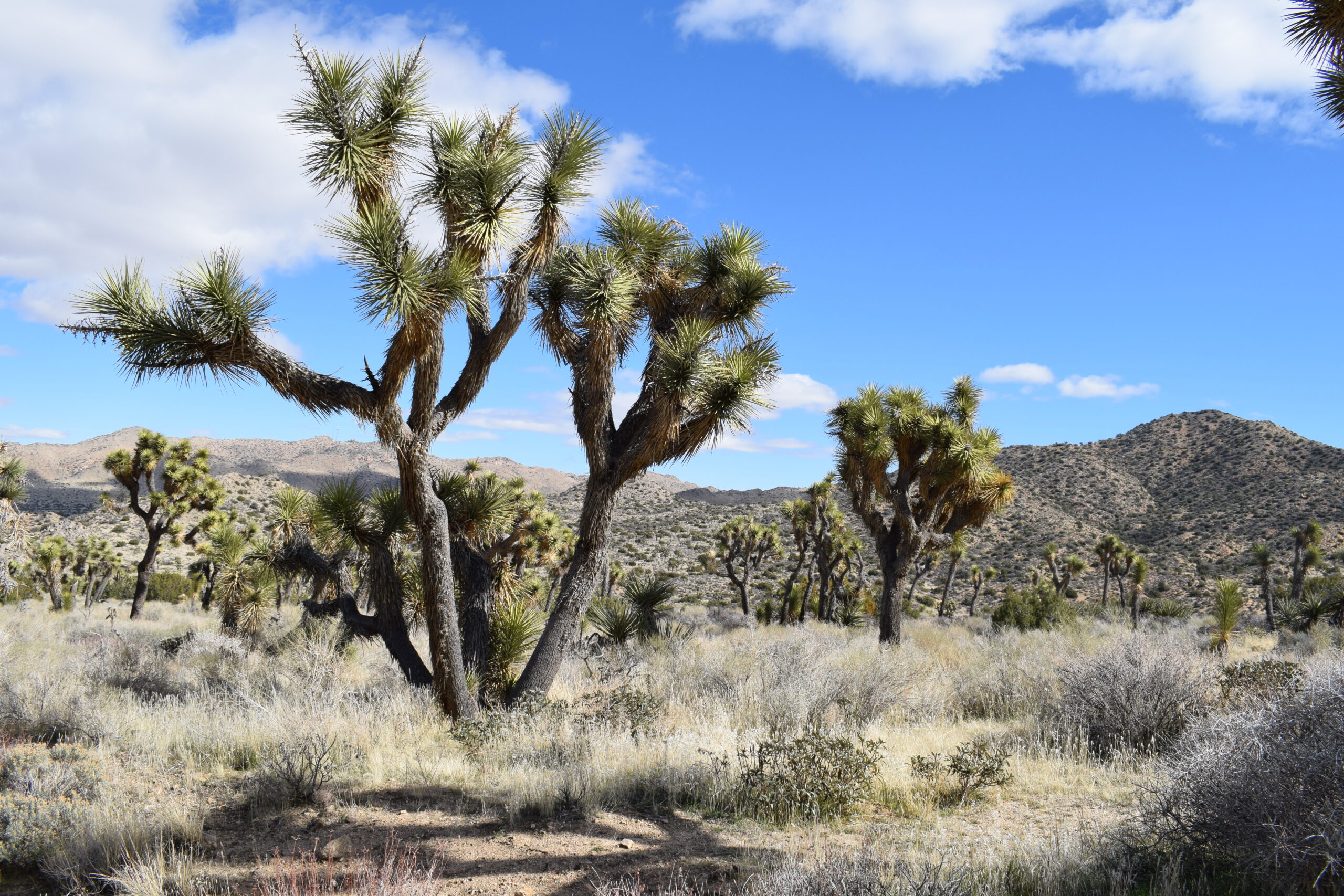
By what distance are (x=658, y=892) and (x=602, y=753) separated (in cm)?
260

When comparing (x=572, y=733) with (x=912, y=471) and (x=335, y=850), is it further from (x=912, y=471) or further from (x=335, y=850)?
(x=912, y=471)

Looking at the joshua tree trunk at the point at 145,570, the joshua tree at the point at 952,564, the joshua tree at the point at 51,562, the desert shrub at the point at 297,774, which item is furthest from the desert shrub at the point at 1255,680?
the joshua tree at the point at 51,562

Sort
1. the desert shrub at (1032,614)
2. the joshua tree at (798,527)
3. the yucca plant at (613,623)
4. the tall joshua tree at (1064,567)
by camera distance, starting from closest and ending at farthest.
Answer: the yucca plant at (613,623), the desert shrub at (1032,614), the joshua tree at (798,527), the tall joshua tree at (1064,567)

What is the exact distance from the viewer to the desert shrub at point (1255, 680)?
27.3 ft

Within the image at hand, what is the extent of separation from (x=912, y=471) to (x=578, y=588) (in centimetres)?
971

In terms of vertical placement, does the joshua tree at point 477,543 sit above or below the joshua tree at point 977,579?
above

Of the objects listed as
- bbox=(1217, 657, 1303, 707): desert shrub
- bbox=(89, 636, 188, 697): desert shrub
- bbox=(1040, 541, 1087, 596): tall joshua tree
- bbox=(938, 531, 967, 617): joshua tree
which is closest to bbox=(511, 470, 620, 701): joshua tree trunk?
bbox=(89, 636, 188, 697): desert shrub

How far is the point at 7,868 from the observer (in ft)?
17.4

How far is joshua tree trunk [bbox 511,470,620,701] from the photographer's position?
9898 mm

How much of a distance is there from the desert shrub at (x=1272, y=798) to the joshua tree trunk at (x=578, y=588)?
6469mm

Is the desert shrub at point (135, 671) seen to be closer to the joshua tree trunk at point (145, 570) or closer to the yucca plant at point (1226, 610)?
the joshua tree trunk at point (145, 570)

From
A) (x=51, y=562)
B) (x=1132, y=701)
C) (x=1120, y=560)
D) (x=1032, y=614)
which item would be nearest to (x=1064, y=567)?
(x=1120, y=560)

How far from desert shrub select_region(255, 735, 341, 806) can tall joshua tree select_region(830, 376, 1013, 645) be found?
39.7ft

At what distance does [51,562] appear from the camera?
25484mm
